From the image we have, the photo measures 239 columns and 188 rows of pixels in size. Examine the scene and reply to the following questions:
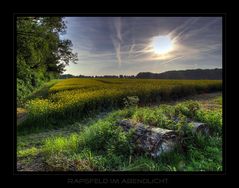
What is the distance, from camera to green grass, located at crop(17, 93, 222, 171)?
3961 mm

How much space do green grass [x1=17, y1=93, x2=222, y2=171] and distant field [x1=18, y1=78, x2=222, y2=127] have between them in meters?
0.14

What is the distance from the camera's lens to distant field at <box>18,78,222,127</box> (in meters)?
4.09

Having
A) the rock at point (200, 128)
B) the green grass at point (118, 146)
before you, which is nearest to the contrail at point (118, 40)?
the green grass at point (118, 146)

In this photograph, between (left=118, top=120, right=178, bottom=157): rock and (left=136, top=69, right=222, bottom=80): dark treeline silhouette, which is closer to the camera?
(left=118, top=120, right=178, bottom=157): rock

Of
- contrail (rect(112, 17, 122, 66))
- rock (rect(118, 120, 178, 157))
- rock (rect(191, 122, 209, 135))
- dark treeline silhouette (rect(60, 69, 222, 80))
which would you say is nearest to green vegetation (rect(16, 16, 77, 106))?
dark treeline silhouette (rect(60, 69, 222, 80))

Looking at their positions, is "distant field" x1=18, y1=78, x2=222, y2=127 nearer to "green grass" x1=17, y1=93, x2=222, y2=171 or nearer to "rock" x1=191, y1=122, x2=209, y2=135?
"green grass" x1=17, y1=93, x2=222, y2=171

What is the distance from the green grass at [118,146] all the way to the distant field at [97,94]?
136 mm

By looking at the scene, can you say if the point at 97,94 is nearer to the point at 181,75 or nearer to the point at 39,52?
the point at 39,52

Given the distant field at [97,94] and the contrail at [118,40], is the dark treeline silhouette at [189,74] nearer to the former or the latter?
the distant field at [97,94]

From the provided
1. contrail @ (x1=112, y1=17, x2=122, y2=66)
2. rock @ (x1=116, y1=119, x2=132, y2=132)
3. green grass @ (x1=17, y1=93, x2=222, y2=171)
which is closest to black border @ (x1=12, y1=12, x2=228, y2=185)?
green grass @ (x1=17, y1=93, x2=222, y2=171)

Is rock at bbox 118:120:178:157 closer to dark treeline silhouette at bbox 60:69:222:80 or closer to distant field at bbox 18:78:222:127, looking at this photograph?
distant field at bbox 18:78:222:127

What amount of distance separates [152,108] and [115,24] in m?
1.04

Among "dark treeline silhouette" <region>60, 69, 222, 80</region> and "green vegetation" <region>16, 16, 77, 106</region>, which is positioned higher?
"green vegetation" <region>16, 16, 77, 106</region>
